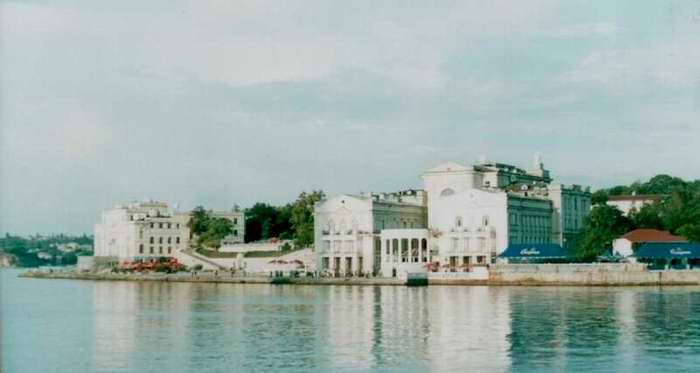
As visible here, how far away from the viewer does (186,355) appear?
3331cm

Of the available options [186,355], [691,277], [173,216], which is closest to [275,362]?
[186,355]

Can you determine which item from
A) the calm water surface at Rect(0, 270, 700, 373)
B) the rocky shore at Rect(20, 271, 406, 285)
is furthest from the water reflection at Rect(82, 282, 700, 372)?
the rocky shore at Rect(20, 271, 406, 285)

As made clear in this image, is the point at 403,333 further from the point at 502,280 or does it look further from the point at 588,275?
the point at 502,280

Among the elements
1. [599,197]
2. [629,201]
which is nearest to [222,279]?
[599,197]

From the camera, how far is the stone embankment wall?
73812mm

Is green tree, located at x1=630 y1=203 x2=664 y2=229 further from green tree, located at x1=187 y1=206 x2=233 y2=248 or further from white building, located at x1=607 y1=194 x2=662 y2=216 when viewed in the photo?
green tree, located at x1=187 y1=206 x2=233 y2=248

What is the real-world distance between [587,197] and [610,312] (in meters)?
56.4

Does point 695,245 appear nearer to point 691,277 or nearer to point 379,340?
point 691,277

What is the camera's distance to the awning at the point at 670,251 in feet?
264

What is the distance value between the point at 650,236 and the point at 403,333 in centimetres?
5157

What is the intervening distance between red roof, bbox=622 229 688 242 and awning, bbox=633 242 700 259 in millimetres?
4132

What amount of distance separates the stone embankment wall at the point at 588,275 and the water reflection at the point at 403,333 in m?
11.8

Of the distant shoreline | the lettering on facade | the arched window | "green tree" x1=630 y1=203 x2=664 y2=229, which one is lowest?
the distant shoreline

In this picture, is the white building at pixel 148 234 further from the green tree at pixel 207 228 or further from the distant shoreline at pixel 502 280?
the distant shoreline at pixel 502 280
